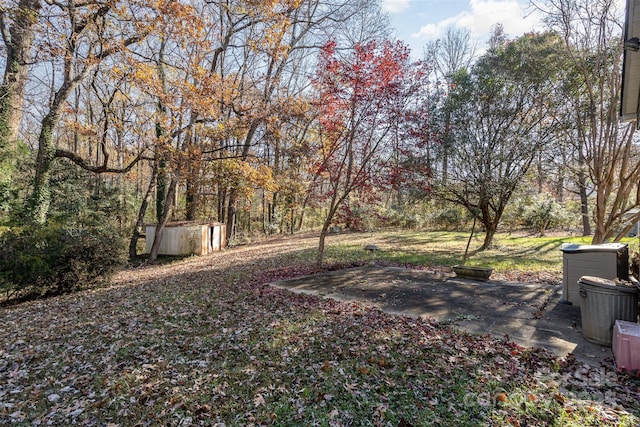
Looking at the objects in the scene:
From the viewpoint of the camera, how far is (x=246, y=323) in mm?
4508

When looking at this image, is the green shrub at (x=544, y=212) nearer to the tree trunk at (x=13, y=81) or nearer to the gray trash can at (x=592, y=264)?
the gray trash can at (x=592, y=264)

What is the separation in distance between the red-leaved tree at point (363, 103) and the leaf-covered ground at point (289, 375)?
435 centimetres

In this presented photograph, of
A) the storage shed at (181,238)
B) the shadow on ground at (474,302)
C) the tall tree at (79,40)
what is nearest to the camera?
the shadow on ground at (474,302)

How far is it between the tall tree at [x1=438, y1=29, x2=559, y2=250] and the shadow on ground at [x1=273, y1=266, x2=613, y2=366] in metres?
4.83

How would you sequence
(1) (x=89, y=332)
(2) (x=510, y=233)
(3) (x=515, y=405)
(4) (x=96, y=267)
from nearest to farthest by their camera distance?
(3) (x=515, y=405) → (1) (x=89, y=332) → (4) (x=96, y=267) → (2) (x=510, y=233)

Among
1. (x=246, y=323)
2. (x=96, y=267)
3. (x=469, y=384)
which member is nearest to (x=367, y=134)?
(x=246, y=323)

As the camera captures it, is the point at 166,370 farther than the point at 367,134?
No

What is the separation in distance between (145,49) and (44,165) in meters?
6.43

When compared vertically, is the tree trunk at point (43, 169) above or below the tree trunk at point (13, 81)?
below

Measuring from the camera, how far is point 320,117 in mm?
8773

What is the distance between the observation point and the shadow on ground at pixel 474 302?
144 inches

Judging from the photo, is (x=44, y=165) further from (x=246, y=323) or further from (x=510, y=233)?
(x=510, y=233)

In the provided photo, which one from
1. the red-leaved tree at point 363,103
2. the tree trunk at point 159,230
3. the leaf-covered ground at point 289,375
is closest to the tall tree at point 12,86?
the tree trunk at point 159,230

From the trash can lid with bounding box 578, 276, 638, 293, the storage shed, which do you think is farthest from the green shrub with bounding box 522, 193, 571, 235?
the storage shed
